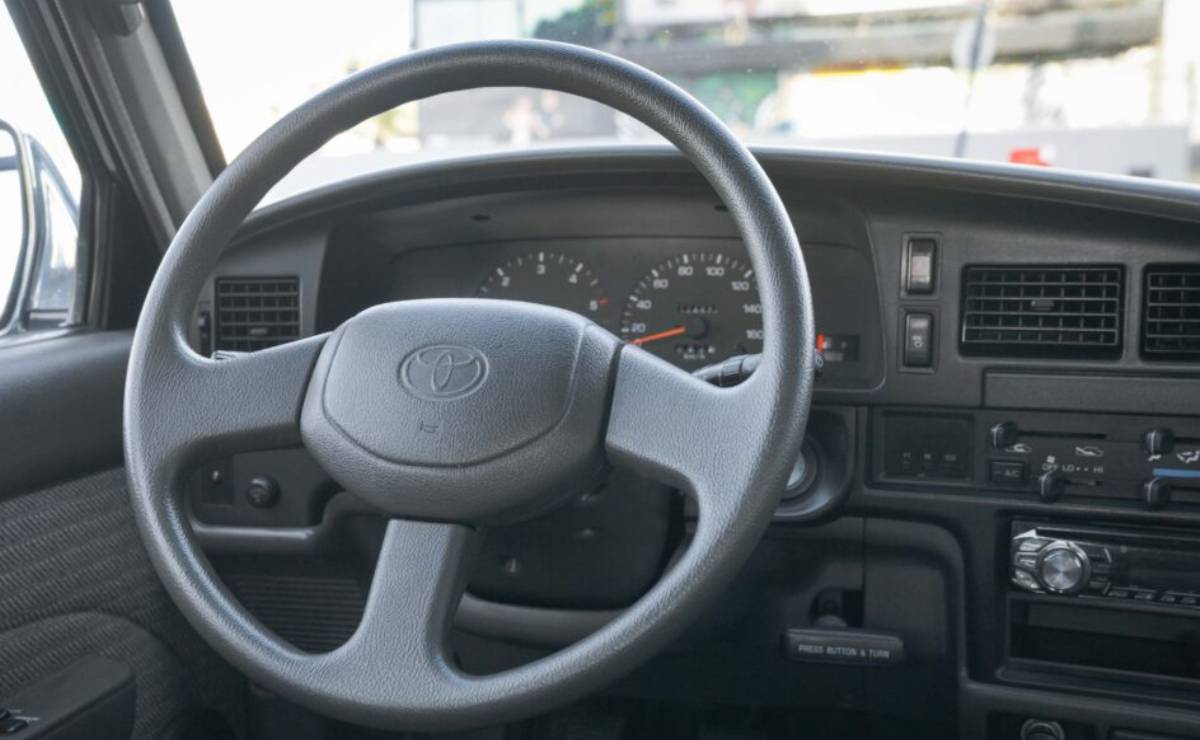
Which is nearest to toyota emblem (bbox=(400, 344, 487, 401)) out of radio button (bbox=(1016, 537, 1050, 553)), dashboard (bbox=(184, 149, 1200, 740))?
dashboard (bbox=(184, 149, 1200, 740))

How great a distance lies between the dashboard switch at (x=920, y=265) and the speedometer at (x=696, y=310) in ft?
0.81

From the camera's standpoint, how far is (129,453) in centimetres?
127

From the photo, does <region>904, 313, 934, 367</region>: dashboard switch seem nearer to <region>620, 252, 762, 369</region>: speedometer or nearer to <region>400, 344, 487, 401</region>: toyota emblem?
<region>620, 252, 762, 369</region>: speedometer

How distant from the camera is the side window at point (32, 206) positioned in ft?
6.71

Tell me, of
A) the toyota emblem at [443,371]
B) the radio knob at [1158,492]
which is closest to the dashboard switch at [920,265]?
the radio knob at [1158,492]

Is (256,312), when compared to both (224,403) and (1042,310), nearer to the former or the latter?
(224,403)

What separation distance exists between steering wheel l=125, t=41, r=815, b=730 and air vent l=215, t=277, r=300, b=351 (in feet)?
2.13

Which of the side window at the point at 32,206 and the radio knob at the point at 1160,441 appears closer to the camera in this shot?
the radio knob at the point at 1160,441

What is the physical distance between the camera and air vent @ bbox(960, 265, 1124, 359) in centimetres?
167

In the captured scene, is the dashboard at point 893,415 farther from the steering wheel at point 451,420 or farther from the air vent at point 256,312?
the steering wheel at point 451,420

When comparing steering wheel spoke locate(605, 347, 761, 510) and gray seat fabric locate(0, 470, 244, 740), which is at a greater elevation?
steering wheel spoke locate(605, 347, 761, 510)

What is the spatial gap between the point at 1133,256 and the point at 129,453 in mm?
1310

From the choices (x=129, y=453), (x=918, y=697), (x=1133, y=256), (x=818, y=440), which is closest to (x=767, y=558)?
(x=818, y=440)

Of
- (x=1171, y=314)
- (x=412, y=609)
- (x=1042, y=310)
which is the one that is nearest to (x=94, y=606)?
(x=412, y=609)
